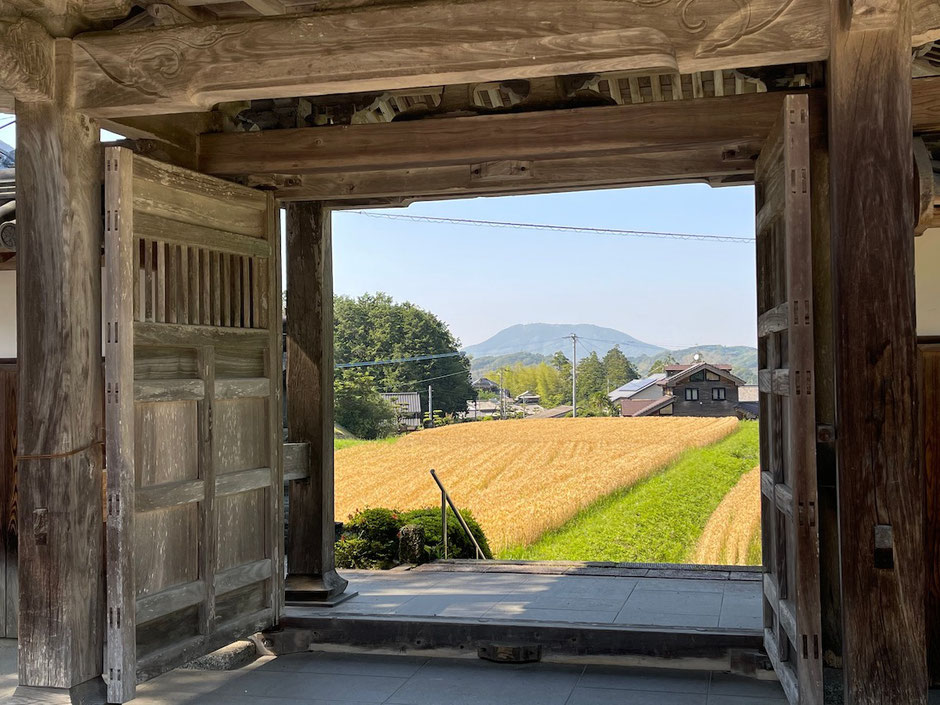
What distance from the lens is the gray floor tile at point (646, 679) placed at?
15.3 ft

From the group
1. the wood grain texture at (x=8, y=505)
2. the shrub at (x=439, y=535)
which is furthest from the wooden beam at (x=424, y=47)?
the shrub at (x=439, y=535)

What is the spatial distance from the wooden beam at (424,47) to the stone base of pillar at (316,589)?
3.11 metres

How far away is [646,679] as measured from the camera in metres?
4.82

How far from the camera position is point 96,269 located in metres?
4.35

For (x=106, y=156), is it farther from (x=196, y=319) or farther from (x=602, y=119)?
(x=602, y=119)

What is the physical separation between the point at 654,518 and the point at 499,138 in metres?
21.1

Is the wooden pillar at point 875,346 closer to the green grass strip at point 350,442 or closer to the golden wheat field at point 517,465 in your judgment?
the golden wheat field at point 517,465

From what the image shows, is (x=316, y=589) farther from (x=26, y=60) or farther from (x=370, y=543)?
(x=26, y=60)

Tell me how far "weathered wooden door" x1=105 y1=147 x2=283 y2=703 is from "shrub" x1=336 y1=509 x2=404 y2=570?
2.44 meters

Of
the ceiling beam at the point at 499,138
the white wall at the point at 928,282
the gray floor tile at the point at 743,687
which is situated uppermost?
the ceiling beam at the point at 499,138

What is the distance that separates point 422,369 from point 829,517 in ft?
177

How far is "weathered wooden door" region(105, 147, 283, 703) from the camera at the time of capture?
413cm

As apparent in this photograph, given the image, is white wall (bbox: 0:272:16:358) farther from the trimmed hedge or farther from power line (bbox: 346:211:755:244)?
power line (bbox: 346:211:755:244)

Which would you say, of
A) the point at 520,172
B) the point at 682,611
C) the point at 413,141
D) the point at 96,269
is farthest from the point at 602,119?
the point at 682,611
